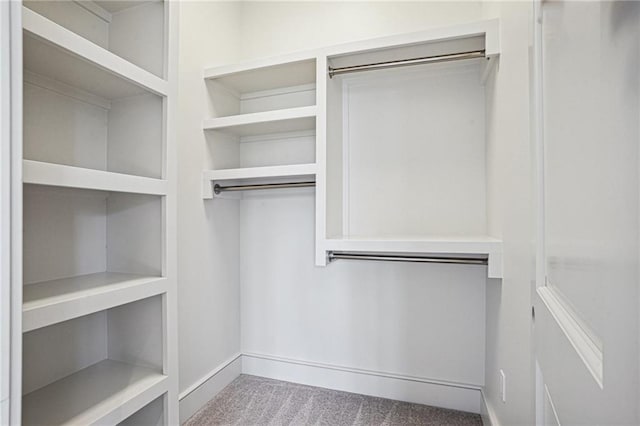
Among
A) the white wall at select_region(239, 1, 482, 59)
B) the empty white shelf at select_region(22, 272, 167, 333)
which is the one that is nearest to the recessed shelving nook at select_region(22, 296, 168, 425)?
the empty white shelf at select_region(22, 272, 167, 333)

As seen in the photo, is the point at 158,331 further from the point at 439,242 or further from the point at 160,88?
the point at 439,242

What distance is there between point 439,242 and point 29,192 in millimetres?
1566

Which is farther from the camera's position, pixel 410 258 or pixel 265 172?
pixel 265 172

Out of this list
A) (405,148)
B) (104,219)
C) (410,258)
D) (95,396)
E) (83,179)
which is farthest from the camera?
(405,148)

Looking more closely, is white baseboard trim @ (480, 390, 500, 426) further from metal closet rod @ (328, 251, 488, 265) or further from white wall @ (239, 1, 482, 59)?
white wall @ (239, 1, 482, 59)

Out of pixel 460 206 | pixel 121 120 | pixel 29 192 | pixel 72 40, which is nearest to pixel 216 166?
pixel 121 120

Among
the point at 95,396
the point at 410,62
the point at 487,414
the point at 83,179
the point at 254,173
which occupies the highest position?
the point at 410,62

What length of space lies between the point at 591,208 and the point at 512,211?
913 millimetres

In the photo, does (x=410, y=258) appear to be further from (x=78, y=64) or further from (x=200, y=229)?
(x=78, y=64)

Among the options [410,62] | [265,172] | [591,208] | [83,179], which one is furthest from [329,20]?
[591,208]

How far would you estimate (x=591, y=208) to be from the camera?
Answer: 406mm

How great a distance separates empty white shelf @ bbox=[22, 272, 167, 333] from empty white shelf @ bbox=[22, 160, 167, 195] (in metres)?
0.32

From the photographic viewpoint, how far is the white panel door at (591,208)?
309mm

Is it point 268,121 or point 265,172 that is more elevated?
point 268,121
